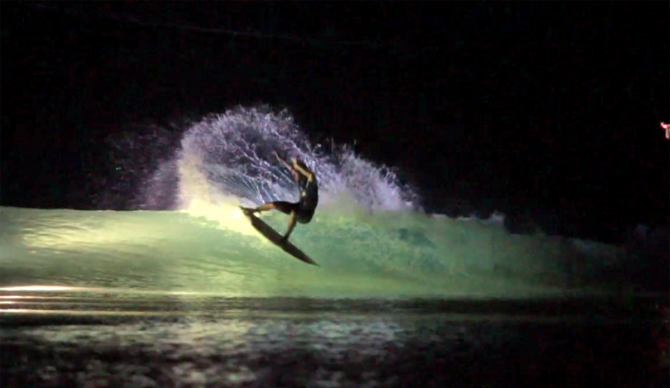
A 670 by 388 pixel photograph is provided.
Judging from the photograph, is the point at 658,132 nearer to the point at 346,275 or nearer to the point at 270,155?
the point at 270,155

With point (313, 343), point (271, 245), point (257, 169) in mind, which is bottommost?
point (313, 343)

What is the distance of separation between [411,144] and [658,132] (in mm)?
7233

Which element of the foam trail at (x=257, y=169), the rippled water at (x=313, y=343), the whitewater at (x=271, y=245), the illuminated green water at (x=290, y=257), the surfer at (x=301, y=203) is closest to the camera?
the rippled water at (x=313, y=343)

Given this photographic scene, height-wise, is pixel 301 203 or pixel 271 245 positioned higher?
pixel 301 203

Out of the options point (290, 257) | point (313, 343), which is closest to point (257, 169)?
point (290, 257)

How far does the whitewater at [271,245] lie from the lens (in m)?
14.8

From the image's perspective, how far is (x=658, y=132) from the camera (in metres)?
28.7

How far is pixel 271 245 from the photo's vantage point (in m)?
17.5

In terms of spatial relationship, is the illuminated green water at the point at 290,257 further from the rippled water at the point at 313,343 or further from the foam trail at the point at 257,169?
the rippled water at the point at 313,343

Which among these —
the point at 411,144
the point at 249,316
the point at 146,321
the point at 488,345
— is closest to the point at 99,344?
the point at 146,321

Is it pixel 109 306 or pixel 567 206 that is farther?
pixel 567 206

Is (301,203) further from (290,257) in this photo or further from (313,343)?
(313,343)

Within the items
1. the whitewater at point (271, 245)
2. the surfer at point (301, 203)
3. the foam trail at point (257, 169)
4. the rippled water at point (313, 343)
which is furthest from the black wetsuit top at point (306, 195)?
the rippled water at point (313, 343)

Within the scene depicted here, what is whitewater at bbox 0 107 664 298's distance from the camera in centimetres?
1484
